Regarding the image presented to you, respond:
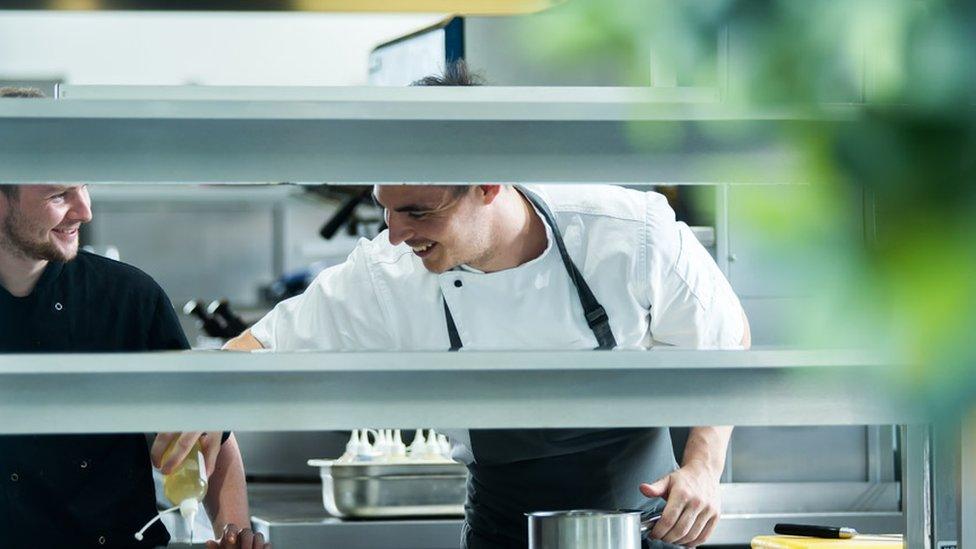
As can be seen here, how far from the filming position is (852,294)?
250 millimetres

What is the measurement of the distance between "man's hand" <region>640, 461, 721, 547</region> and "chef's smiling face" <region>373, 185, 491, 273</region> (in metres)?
0.50

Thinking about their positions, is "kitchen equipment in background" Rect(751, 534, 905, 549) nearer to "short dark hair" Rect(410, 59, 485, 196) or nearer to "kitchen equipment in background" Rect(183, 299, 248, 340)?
"short dark hair" Rect(410, 59, 485, 196)

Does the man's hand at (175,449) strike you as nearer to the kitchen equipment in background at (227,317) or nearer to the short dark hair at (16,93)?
the short dark hair at (16,93)

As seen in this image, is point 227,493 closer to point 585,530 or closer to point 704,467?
point 704,467

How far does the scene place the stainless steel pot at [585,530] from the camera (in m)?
1.23

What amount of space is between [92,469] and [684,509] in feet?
3.01

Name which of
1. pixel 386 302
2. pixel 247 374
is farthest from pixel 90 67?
pixel 247 374

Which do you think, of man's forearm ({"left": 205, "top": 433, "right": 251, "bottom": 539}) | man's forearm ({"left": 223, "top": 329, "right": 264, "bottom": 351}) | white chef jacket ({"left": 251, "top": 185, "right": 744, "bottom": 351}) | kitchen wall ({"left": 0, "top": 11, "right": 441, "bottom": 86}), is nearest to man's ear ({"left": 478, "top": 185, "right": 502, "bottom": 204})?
white chef jacket ({"left": 251, "top": 185, "right": 744, "bottom": 351})

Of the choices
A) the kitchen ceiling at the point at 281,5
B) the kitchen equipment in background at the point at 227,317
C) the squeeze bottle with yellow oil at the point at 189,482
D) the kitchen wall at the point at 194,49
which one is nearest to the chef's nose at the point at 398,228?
the kitchen ceiling at the point at 281,5

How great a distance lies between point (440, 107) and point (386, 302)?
3.75 ft

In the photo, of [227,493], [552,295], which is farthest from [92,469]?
[552,295]

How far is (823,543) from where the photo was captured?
179cm

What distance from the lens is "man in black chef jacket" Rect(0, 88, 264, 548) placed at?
1862 mm

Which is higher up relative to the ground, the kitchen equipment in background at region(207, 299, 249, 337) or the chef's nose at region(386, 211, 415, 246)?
the chef's nose at region(386, 211, 415, 246)
